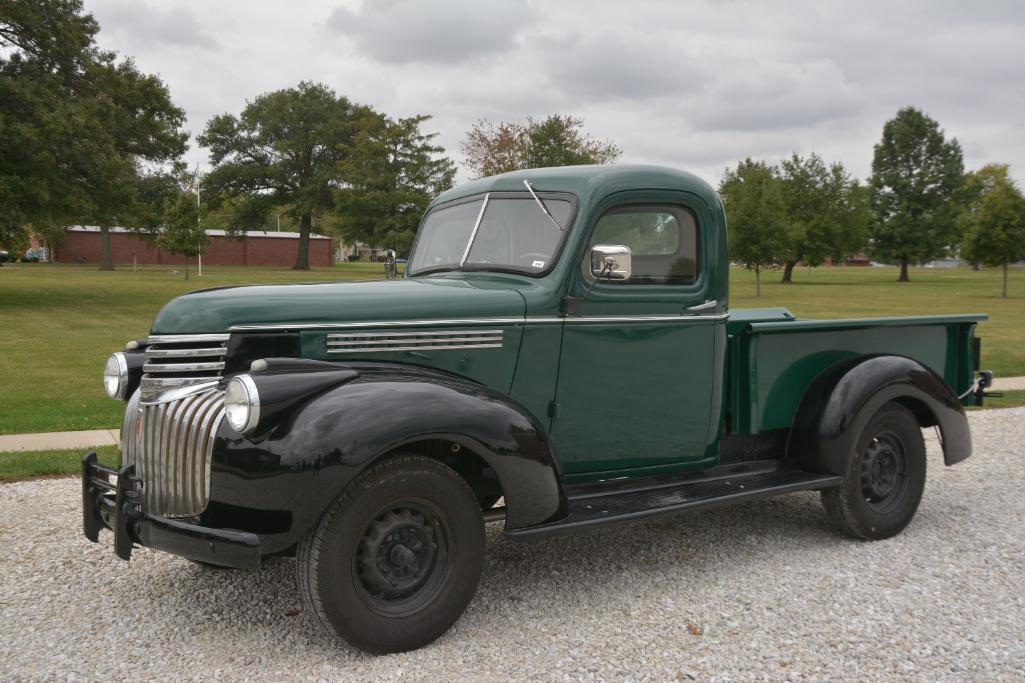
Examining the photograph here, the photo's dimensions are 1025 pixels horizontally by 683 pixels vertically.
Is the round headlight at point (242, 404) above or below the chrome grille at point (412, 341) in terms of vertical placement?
below

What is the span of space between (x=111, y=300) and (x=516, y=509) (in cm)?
2501

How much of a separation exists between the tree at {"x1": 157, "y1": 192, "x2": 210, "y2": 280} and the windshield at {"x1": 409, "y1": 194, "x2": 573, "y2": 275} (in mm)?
39318

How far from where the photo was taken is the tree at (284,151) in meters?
58.5

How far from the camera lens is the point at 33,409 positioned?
29.5 ft

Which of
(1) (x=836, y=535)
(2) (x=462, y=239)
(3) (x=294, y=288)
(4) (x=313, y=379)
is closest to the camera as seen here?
(4) (x=313, y=379)

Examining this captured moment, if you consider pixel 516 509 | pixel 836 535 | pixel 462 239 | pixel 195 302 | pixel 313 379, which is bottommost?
pixel 836 535

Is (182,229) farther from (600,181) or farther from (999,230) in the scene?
(600,181)

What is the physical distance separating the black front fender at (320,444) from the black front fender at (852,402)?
2.25 m

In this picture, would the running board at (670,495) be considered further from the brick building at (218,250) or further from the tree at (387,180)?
the brick building at (218,250)

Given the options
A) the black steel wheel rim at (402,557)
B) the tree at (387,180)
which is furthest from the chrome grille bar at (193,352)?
the tree at (387,180)

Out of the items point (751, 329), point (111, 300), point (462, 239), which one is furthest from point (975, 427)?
point (111, 300)

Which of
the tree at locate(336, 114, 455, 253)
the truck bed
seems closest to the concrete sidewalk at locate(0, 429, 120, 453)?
the truck bed

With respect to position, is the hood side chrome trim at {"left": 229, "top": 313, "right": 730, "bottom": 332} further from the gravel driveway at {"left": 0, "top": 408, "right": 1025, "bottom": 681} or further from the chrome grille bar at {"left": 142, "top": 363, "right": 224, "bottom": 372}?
the gravel driveway at {"left": 0, "top": 408, "right": 1025, "bottom": 681}

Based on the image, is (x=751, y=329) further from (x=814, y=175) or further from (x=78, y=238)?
(x=78, y=238)
